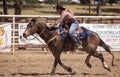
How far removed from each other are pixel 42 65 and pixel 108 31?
192 inches

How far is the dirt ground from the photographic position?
10.7 m

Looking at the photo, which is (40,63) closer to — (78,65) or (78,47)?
(78,65)

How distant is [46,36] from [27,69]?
1794 millimetres

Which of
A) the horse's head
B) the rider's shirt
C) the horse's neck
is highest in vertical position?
the rider's shirt

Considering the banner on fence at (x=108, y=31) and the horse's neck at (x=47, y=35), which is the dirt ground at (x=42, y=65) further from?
the horse's neck at (x=47, y=35)

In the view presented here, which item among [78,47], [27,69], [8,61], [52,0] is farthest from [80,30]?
[52,0]

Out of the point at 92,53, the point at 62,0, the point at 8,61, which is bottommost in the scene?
the point at 62,0

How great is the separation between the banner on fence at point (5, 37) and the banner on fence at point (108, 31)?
11.4 ft

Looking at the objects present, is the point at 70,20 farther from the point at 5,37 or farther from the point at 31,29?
the point at 5,37

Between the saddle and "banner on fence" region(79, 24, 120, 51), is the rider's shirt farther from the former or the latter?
"banner on fence" region(79, 24, 120, 51)

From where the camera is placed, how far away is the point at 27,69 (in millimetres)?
11727

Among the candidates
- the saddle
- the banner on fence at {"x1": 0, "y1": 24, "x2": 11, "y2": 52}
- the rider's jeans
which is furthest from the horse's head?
the banner on fence at {"x1": 0, "y1": 24, "x2": 11, "y2": 52}

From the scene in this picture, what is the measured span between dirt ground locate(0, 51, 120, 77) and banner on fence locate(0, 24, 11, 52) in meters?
0.34

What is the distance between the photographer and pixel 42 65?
502 inches
